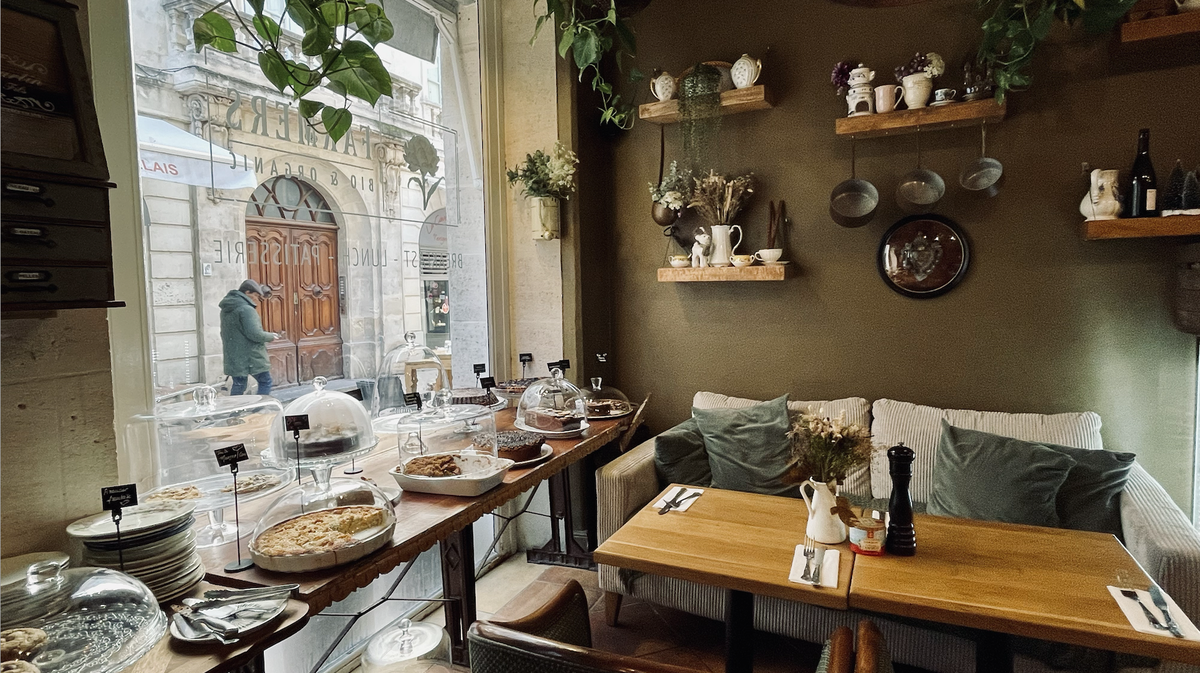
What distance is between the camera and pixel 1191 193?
2.46m

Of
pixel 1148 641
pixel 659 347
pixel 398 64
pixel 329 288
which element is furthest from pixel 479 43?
pixel 1148 641

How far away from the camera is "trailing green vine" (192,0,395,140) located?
1634 millimetres

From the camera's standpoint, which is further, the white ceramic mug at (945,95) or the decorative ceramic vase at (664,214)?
the decorative ceramic vase at (664,214)

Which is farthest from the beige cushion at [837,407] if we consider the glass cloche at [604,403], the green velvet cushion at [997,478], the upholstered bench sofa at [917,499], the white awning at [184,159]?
the white awning at [184,159]

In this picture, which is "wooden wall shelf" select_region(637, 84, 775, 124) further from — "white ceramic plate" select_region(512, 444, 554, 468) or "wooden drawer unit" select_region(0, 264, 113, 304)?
"wooden drawer unit" select_region(0, 264, 113, 304)

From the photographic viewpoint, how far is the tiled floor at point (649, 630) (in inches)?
101

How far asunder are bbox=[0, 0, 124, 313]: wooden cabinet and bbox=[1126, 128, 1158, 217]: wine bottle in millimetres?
3415

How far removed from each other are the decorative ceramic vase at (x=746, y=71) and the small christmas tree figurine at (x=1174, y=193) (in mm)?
1749

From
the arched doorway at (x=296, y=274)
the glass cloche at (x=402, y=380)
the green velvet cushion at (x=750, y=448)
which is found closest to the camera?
the arched doorway at (x=296, y=274)

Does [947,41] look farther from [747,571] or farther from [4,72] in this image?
[4,72]


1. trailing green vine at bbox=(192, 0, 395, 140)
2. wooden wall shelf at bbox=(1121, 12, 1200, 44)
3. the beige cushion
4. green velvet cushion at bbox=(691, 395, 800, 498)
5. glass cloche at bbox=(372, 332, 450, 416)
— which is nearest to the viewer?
trailing green vine at bbox=(192, 0, 395, 140)

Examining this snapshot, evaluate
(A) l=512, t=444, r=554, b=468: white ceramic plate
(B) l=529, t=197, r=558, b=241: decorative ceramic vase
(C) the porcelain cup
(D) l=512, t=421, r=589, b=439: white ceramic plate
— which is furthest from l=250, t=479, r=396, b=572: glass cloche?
(C) the porcelain cup

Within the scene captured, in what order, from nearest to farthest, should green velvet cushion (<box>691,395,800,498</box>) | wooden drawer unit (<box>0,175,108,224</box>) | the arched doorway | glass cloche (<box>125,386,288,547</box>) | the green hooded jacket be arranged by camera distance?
1. wooden drawer unit (<box>0,175,108,224</box>)
2. glass cloche (<box>125,386,288,547</box>)
3. the green hooded jacket
4. the arched doorway
5. green velvet cushion (<box>691,395,800,498</box>)

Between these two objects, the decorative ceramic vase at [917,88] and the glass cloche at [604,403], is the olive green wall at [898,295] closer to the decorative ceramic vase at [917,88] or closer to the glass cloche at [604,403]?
the decorative ceramic vase at [917,88]
